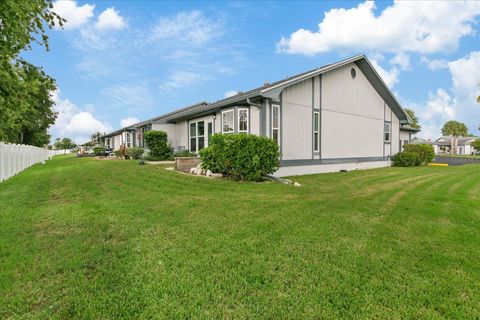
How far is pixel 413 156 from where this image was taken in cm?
1912

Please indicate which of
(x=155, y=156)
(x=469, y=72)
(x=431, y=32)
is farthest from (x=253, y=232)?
(x=469, y=72)

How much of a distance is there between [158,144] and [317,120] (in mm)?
10076

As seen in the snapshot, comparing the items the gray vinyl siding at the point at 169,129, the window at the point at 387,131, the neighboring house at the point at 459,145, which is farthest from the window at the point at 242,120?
the neighboring house at the point at 459,145

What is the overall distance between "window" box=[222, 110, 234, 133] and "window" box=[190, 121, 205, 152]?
8.91 ft

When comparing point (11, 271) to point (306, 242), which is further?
point (306, 242)

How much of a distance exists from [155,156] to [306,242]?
15401 mm

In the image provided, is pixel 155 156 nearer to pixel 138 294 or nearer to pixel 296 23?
pixel 296 23

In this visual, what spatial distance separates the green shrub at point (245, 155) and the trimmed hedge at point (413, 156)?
1366 cm

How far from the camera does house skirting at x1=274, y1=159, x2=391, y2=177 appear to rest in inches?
478

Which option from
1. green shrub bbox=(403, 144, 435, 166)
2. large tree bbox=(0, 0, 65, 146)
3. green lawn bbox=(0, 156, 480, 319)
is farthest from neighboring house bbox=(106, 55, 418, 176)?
large tree bbox=(0, 0, 65, 146)

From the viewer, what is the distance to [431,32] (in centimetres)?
1603

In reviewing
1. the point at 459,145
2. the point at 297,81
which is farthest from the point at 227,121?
the point at 459,145

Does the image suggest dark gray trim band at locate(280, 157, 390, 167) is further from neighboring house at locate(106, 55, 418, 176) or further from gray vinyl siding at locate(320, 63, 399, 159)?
gray vinyl siding at locate(320, 63, 399, 159)

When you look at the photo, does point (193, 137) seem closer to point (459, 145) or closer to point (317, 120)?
point (317, 120)
